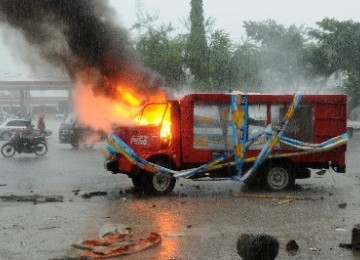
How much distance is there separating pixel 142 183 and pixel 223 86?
21.6m

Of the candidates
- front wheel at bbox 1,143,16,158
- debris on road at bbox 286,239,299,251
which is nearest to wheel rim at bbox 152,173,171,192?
debris on road at bbox 286,239,299,251

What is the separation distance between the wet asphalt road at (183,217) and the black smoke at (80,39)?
292 cm

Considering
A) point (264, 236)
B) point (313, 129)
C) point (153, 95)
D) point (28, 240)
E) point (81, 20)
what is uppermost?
point (81, 20)

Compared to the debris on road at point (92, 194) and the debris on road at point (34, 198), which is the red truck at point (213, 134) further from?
the debris on road at point (34, 198)

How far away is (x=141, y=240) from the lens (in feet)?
24.9

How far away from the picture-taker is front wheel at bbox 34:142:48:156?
2247 cm

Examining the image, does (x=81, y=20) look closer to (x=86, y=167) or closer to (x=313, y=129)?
(x=86, y=167)

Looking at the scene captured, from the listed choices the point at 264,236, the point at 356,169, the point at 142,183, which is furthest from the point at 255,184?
the point at 264,236

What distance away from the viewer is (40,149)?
2256 cm

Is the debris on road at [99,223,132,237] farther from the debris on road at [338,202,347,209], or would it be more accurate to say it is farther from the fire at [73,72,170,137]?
the debris on road at [338,202,347,209]

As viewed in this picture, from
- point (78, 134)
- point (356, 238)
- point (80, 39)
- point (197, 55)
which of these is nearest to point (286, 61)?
point (197, 55)

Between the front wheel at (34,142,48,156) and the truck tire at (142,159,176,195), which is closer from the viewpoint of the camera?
the truck tire at (142,159,176,195)

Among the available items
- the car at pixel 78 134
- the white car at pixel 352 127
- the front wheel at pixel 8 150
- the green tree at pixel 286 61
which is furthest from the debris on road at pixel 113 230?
the green tree at pixel 286 61

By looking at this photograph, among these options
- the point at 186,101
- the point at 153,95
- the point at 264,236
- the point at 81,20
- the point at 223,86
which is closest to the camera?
the point at 264,236
